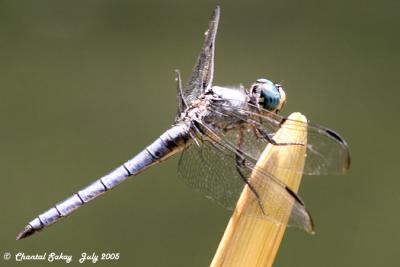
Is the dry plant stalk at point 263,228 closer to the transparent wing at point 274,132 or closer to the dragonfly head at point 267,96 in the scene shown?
the transparent wing at point 274,132

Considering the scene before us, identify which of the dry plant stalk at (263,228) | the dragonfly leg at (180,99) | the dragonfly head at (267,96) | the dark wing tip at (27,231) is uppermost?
the dragonfly head at (267,96)

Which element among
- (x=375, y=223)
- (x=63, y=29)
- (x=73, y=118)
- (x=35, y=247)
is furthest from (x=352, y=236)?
(x=63, y=29)

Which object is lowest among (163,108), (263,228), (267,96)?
(263,228)

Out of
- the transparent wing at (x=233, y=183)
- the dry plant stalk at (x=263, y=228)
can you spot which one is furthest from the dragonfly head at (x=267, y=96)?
the dry plant stalk at (x=263, y=228)

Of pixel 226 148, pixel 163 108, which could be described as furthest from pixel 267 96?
pixel 163 108

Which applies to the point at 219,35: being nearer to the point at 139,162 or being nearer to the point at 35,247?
the point at 35,247

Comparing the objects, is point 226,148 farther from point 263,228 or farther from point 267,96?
point 263,228
